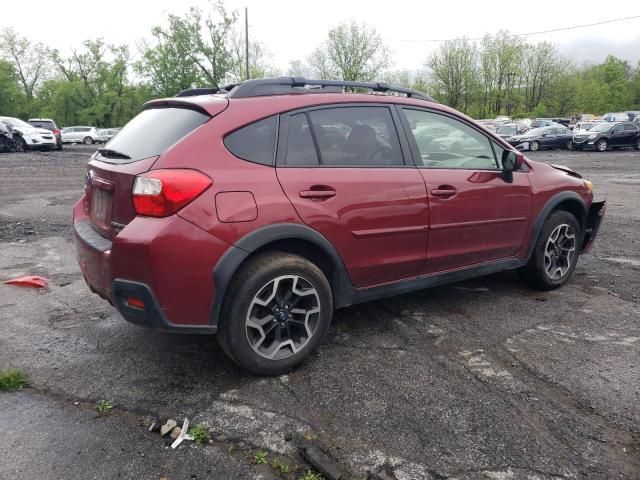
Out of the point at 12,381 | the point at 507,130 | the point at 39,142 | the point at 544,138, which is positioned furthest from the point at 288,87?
the point at 507,130

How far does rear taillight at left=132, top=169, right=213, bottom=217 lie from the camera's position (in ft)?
8.86

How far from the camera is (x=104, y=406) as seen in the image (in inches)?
109

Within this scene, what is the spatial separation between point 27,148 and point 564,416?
2796 centimetres

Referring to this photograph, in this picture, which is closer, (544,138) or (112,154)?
(112,154)

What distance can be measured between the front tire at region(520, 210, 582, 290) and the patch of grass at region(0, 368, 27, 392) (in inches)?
157

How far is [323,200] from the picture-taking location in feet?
10.3

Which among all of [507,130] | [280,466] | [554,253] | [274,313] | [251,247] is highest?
[507,130]

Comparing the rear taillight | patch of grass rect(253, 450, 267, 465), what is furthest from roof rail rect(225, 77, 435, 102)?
patch of grass rect(253, 450, 267, 465)

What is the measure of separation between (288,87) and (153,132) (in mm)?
938

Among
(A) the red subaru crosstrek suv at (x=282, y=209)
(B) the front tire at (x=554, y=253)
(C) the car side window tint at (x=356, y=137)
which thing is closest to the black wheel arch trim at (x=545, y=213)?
(B) the front tire at (x=554, y=253)

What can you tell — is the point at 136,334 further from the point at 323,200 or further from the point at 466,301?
the point at 466,301

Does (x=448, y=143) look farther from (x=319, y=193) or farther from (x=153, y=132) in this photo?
(x=153, y=132)

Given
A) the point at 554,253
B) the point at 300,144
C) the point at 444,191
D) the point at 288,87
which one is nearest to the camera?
the point at 300,144

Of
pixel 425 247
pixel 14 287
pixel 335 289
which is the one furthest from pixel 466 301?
pixel 14 287
